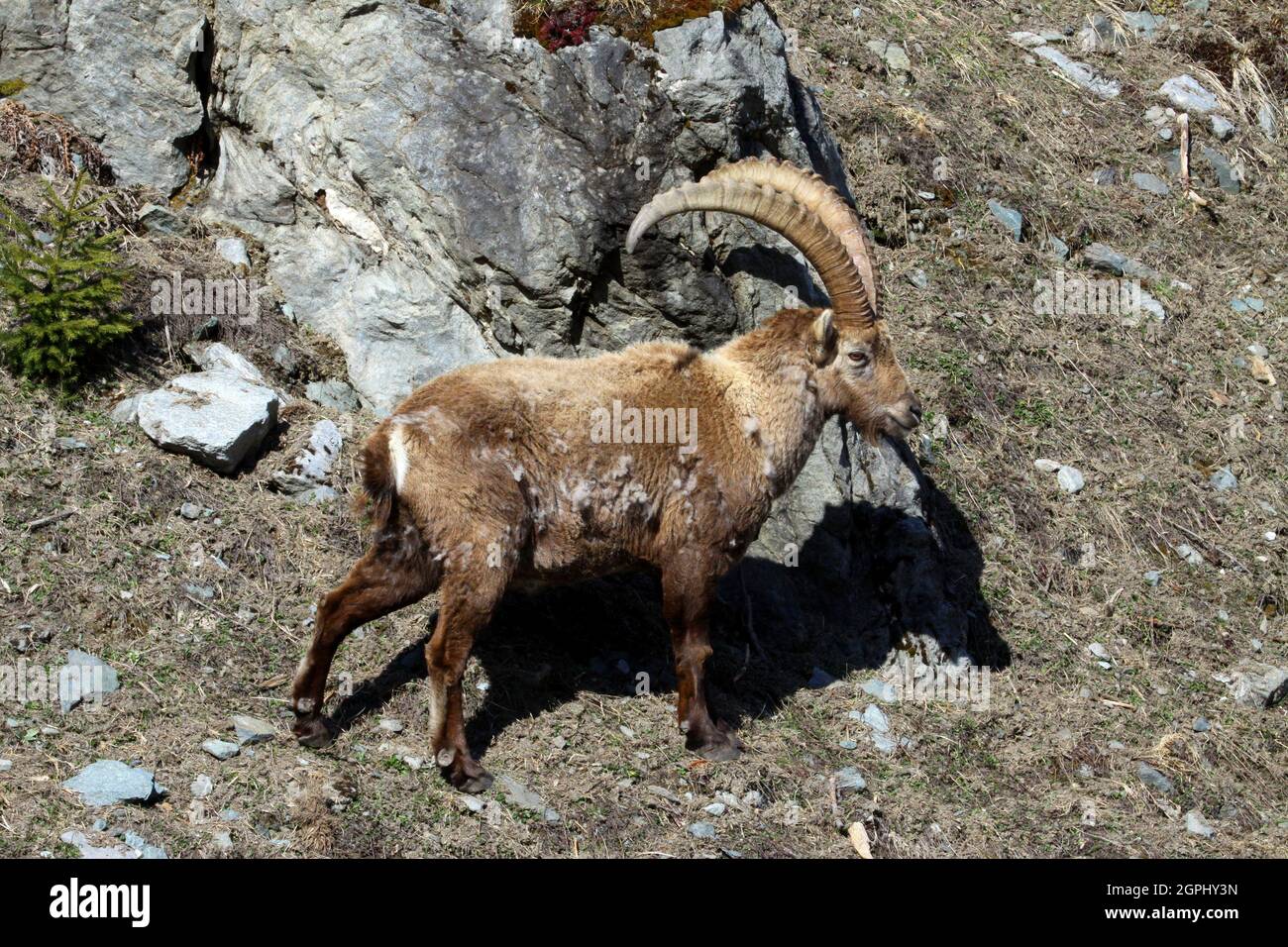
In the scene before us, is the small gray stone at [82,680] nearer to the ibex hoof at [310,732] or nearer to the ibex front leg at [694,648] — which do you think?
the ibex hoof at [310,732]

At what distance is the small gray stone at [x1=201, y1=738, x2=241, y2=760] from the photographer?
742cm

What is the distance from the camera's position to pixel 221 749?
24.4 feet

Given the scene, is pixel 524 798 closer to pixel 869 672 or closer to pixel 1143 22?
pixel 869 672

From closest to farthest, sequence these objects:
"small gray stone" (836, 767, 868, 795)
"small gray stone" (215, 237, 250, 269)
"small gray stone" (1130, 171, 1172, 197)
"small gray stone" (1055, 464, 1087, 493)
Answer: "small gray stone" (836, 767, 868, 795), "small gray stone" (215, 237, 250, 269), "small gray stone" (1055, 464, 1087, 493), "small gray stone" (1130, 171, 1172, 197)

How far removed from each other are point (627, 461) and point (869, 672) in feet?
9.92

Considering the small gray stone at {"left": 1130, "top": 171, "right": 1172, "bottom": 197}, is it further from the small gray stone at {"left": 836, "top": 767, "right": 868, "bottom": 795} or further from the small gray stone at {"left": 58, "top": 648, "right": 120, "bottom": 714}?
the small gray stone at {"left": 58, "top": 648, "right": 120, "bottom": 714}

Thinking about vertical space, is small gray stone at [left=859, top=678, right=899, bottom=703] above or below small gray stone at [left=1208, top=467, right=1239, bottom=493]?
below

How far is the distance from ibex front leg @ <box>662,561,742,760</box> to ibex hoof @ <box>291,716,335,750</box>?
242cm

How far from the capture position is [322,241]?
34.8 ft

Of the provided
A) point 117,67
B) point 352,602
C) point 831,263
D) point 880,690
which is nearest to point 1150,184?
point 831,263

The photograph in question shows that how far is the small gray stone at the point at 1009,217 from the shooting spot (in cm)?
1390

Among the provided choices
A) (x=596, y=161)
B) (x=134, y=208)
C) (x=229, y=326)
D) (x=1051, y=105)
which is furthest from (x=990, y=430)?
(x=134, y=208)

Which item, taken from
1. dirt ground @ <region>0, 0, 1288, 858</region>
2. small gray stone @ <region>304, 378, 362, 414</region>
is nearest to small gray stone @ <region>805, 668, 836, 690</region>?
dirt ground @ <region>0, 0, 1288, 858</region>
